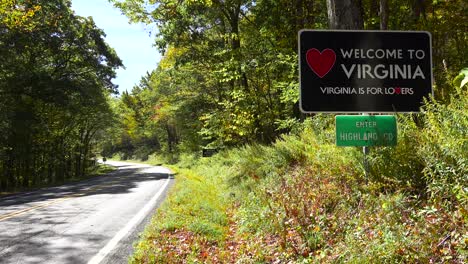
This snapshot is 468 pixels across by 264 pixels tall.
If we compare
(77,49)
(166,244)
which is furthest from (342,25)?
(77,49)

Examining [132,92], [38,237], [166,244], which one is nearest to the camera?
[166,244]

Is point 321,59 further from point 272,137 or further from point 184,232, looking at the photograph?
point 272,137

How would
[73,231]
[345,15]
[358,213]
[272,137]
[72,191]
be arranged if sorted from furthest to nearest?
1. [72,191]
2. [272,137]
3. [73,231]
4. [345,15]
5. [358,213]

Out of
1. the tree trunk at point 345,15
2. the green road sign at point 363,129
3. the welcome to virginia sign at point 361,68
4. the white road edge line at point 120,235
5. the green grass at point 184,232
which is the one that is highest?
the tree trunk at point 345,15

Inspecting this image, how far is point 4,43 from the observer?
22.2 meters

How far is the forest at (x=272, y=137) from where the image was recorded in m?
4.04

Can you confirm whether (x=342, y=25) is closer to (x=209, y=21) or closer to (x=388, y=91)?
(x=388, y=91)

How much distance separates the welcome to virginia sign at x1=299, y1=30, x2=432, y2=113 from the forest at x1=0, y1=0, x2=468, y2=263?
1.15 ft

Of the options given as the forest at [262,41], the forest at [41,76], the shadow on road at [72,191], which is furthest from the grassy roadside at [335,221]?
the forest at [41,76]

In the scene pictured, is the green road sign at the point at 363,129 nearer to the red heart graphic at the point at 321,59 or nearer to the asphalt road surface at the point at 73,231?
the red heart graphic at the point at 321,59

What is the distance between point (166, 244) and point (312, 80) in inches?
144

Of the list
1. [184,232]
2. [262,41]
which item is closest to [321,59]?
[184,232]

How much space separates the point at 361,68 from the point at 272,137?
43.2ft

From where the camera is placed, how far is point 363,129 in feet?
14.5
